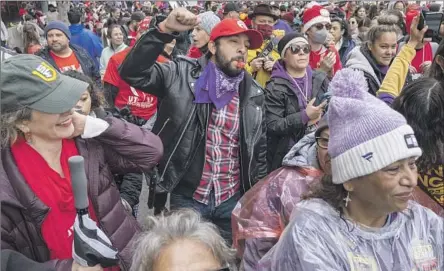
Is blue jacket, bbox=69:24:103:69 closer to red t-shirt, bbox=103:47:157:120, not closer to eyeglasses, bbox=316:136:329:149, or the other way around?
red t-shirt, bbox=103:47:157:120

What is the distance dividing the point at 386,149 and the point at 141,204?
378cm

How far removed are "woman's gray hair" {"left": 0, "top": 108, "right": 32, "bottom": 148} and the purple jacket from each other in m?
0.04

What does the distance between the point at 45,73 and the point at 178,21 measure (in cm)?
88

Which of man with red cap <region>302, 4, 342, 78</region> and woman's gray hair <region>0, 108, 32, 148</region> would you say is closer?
woman's gray hair <region>0, 108, 32, 148</region>

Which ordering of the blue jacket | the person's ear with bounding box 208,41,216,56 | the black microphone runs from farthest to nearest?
the blue jacket, the person's ear with bounding box 208,41,216,56, the black microphone

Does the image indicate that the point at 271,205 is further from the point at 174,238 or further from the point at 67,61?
the point at 67,61

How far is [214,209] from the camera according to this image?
3.02 meters

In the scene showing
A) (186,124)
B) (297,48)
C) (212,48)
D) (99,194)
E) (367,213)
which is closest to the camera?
(367,213)

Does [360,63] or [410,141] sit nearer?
[410,141]

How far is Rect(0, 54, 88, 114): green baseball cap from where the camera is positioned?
6.04 feet

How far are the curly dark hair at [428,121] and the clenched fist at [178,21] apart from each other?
1.14 m

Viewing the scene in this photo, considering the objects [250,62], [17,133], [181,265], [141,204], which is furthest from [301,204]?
[141,204]

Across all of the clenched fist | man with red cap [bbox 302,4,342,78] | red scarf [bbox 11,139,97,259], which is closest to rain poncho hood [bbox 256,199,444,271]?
red scarf [bbox 11,139,97,259]

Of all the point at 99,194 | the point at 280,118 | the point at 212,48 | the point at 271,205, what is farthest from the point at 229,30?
the point at 99,194
